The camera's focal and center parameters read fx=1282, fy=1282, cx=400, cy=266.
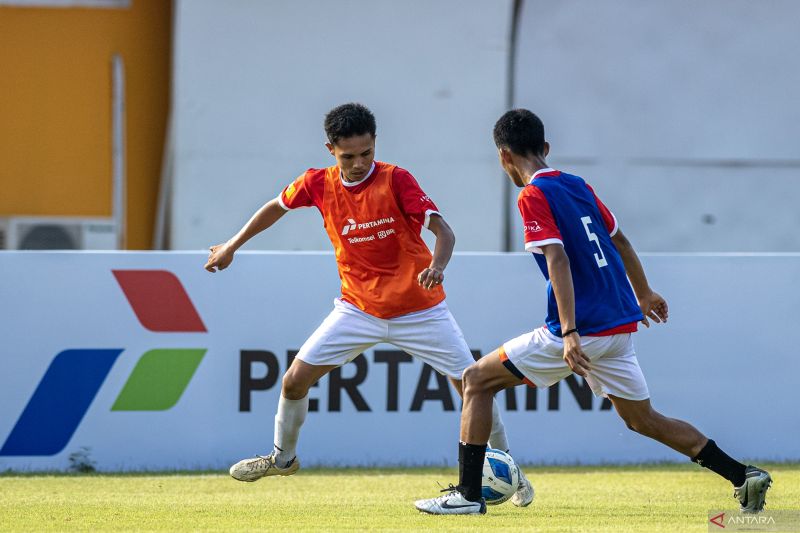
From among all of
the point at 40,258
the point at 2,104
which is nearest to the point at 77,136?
the point at 2,104

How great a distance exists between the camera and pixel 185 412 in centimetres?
877

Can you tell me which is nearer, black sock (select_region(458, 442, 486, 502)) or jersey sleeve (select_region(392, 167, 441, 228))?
black sock (select_region(458, 442, 486, 502))

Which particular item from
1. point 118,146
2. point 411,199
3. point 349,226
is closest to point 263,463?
point 349,226

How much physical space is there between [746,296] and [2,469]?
17.3 ft

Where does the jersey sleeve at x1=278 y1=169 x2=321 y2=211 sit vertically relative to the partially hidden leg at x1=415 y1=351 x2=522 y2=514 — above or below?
above

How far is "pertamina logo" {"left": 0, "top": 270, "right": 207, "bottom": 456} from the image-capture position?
28.2ft

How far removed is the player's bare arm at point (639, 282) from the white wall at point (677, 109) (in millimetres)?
8477

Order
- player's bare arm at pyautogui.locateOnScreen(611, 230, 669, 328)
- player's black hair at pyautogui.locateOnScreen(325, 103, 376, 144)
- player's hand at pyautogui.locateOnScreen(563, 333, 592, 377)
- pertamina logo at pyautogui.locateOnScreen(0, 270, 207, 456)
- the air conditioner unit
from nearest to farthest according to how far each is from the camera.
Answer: player's hand at pyautogui.locateOnScreen(563, 333, 592, 377) < player's bare arm at pyautogui.locateOnScreen(611, 230, 669, 328) < player's black hair at pyautogui.locateOnScreen(325, 103, 376, 144) < pertamina logo at pyautogui.locateOnScreen(0, 270, 207, 456) < the air conditioner unit

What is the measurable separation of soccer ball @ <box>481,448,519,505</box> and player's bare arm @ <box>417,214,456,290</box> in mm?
919

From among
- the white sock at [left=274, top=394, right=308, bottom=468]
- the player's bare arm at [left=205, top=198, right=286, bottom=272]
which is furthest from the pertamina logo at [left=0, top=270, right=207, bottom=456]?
the white sock at [left=274, top=394, right=308, bottom=468]

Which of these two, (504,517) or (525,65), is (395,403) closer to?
(504,517)

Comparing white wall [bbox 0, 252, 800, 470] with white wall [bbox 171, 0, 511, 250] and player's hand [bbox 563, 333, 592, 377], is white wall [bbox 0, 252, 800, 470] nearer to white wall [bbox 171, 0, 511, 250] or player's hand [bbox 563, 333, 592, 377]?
player's hand [bbox 563, 333, 592, 377]

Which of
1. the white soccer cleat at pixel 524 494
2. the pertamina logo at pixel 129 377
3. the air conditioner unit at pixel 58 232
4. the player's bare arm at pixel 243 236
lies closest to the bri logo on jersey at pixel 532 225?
the white soccer cleat at pixel 524 494

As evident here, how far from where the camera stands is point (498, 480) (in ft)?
20.4
